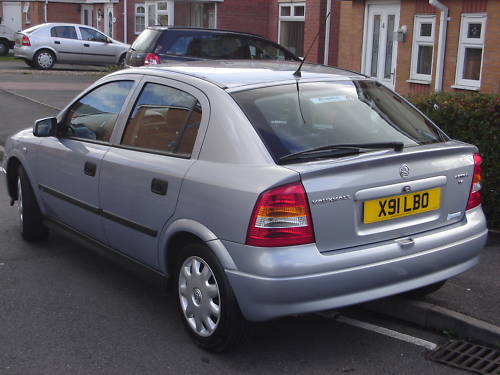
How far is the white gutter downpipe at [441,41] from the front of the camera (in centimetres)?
1453

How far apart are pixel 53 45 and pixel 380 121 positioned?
2515cm

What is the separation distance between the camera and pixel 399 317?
196 inches

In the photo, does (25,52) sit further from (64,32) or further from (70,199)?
(70,199)

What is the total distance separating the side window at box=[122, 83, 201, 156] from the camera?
4621mm

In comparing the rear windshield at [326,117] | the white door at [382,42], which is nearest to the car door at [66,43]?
the white door at [382,42]

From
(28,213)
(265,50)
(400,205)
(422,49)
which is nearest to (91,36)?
(265,50)

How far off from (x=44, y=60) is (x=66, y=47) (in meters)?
0.95

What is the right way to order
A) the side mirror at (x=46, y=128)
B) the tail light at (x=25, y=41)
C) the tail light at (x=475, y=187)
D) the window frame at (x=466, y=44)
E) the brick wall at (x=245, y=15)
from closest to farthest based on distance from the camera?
1. the tail light at (x=475, y=187)
2. the side mirror at (x=46, y=128)
3. the window frame at (x=466, y=44)
4. the tail light at (x=25, y=41)
5. the brick wall at (x=245, y=15)

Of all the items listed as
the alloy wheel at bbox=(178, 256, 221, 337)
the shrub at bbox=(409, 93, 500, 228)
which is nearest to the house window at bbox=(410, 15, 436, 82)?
the shrub at bbox=(409, 93, 500, 228)

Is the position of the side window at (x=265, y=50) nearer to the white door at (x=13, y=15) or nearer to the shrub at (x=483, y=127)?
the shrub at (x=483, y=127)

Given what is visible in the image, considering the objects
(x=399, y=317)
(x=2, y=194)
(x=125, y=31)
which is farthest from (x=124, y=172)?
(x=125, y=31)

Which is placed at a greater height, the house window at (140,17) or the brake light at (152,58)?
the house window at (140,17)

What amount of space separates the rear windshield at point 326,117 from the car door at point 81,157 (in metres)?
1.24

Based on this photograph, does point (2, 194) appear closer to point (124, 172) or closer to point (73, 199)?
point (73, 199)
